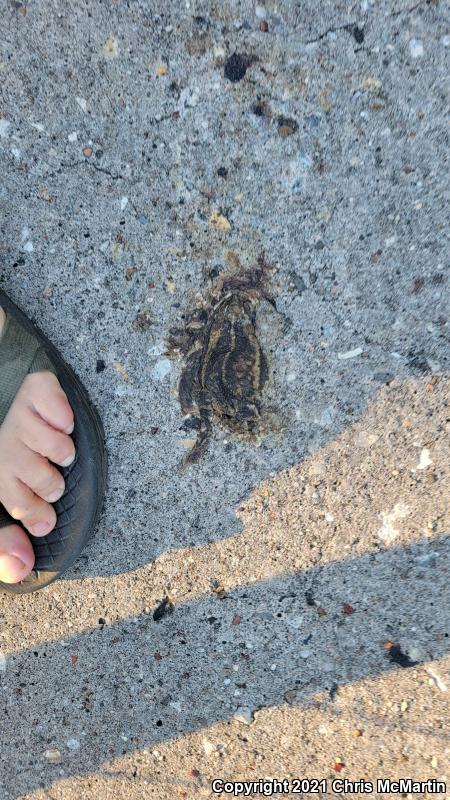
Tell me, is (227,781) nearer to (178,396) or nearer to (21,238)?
(178,396)

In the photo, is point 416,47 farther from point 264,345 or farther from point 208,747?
point 208,747

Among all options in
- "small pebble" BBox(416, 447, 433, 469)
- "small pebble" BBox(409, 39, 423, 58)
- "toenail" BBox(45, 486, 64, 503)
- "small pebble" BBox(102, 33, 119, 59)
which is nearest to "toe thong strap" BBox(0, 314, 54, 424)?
"toenail" BBox(45, 486, 64, 503)

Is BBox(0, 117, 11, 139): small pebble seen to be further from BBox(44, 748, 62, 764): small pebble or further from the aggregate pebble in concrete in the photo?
BBox(44, 748, 62, 764): small pebble

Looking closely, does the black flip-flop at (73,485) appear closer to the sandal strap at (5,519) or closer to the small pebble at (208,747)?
the sandal strap at (5,519)

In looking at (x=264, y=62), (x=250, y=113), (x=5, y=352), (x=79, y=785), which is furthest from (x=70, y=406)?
(x=79, y=785)

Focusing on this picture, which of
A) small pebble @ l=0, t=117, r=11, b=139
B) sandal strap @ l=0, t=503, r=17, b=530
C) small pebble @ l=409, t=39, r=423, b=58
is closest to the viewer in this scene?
small pebble @ l=409, t=39, r=423, b=58
